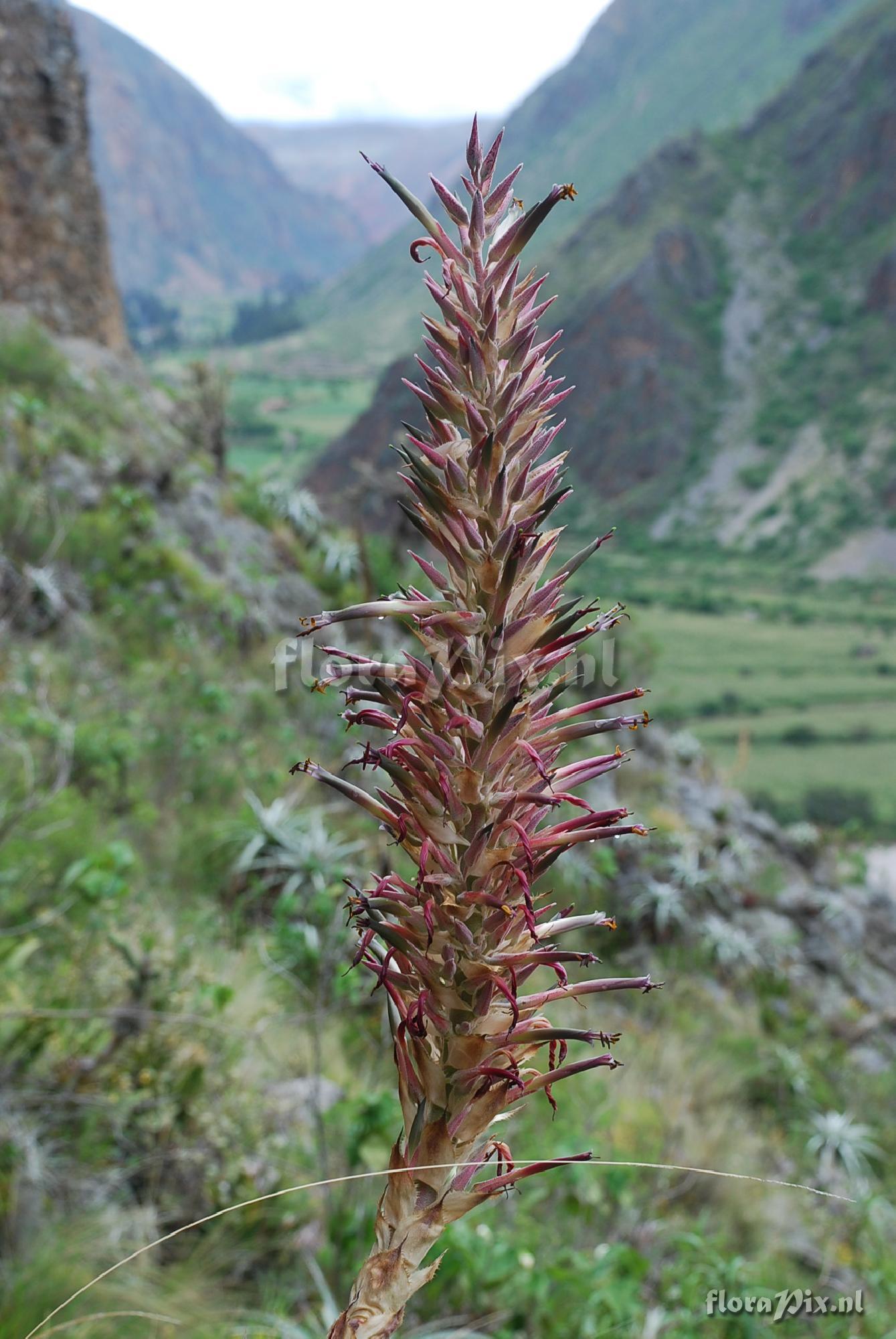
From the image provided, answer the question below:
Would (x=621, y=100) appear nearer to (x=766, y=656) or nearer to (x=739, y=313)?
(x=739, y=313)

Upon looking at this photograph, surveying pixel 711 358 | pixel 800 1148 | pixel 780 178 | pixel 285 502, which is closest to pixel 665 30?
pixel 780 178

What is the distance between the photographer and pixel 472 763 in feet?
3.25

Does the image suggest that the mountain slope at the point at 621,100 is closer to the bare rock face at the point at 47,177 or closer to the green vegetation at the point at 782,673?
the green vegetation at the point at 782,673

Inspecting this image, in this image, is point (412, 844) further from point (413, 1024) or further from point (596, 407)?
point (596, 407)

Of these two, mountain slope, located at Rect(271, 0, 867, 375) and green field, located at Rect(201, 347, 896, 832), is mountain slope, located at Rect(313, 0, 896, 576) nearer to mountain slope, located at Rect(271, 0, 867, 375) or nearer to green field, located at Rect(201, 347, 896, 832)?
green field, located at Rect(201, 347, 896, 832)

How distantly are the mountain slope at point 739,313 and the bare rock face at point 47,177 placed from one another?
65590 mm

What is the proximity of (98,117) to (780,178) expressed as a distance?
14579 cm

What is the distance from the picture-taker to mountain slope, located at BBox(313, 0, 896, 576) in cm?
8488

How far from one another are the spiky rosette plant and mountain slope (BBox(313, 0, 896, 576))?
277ft

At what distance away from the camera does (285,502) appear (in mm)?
18547

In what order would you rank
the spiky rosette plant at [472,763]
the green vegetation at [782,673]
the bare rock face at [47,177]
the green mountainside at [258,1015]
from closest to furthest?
the spiky rosette plant at [472,763]
the green mountainside at [258,1015]
the bare rock face at [47,177]
the green vegetation at [782,673]

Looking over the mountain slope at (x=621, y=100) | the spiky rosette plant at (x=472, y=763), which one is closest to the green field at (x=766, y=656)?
the spiky rosette plant at (x=472, y=763)

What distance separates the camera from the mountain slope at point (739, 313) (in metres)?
84.9

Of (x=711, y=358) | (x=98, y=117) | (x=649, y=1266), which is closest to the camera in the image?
(x=649, y=1266)
